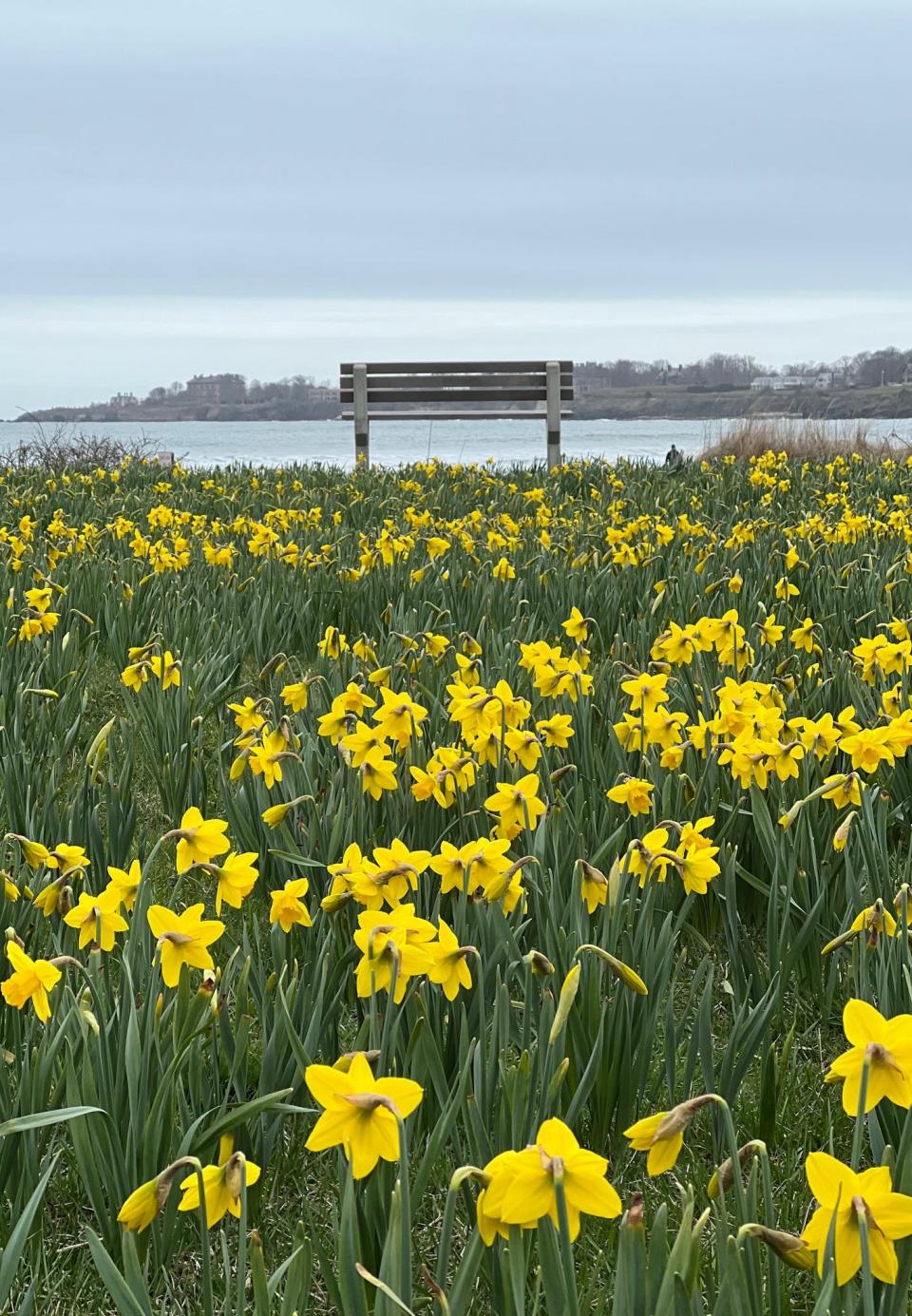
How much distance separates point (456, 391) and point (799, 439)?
394 cm

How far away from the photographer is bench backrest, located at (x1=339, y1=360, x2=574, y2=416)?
1424 cm

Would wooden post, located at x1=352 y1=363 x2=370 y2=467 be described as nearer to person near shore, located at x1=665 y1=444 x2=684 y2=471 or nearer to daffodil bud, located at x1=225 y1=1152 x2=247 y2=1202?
person near shore, located at x1=665 y1=444 x2=684 y2=471

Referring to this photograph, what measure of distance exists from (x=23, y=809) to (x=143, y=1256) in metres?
1.34

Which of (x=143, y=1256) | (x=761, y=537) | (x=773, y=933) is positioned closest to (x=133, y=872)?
(x=143, y=1256)

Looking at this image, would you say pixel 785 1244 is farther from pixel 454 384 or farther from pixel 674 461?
pixel 454 384

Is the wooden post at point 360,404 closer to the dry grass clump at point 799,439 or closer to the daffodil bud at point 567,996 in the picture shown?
the dry grass clump at point 799,439

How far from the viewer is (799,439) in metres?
13.5

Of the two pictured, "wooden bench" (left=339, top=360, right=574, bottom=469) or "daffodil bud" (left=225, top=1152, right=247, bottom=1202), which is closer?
"daffodil bud" (left=225, top=1152, right=247, bottom=1202)

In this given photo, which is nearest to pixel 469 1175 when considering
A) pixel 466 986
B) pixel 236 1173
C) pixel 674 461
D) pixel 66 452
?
pixel 236 1173

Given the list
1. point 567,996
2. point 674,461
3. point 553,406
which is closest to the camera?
point 567,996

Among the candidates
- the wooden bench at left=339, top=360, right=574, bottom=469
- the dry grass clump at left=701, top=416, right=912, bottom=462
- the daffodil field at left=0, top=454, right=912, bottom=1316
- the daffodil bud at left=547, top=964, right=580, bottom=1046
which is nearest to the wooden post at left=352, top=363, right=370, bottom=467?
the wooden bench at left=339, top=360, right=574, bottom=469

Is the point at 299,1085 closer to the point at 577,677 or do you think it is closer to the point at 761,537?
the point at 577,677

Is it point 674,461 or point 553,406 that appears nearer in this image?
point 674,461

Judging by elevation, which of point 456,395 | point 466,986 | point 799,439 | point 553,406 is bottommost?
point 466,986
